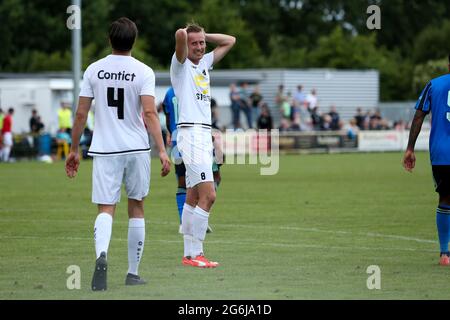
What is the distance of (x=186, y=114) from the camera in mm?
11281

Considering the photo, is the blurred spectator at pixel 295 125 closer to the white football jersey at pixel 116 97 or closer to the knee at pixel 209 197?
the knee at pixel 209 197

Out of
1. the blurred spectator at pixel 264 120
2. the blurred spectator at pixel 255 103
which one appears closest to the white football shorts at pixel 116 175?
the blurred spectator at pixel 264 120

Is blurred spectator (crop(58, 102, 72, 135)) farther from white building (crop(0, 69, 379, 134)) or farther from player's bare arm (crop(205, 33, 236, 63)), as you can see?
player's bare arm (crop(205, 33, 236, 63))

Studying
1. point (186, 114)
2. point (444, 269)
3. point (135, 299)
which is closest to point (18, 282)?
point (135, 299)

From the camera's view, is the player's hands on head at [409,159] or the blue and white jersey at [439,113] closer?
the blue and white jersey at [439,113]

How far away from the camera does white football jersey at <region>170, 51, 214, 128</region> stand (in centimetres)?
1124

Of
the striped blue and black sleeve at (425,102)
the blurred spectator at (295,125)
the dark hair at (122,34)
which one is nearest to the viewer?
the dark hair at (122,34)

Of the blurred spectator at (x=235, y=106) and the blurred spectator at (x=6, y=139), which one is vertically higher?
the blurred spectator at (x=235, y=106)

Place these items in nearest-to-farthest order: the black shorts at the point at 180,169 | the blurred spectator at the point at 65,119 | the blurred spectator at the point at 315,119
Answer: the black shorts at the point at 180,169, the blurred spectator at the point at 65,119, the blurred spectator at the point at 315,119

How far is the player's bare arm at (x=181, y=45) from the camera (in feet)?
34.9

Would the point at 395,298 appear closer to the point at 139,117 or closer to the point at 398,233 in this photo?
the point at 139,117

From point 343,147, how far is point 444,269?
33.7 metres

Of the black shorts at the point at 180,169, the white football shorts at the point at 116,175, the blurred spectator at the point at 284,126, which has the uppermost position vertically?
the blurred spectator at the point at 284,126

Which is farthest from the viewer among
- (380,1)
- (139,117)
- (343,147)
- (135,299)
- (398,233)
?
(380,1)
